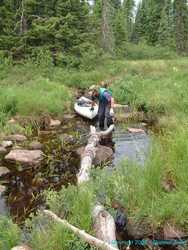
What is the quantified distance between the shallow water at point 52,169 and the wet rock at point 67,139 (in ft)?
0.35

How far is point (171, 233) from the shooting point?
6066mm

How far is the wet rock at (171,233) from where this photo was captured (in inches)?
238

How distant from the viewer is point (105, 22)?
34.4 metres

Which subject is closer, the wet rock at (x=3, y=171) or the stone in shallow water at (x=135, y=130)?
the wet rock at (x=3, y=171)

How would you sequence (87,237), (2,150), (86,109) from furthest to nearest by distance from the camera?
1. (86,109)
2. (2,150)
3. (87,237)

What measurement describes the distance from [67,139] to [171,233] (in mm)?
7438

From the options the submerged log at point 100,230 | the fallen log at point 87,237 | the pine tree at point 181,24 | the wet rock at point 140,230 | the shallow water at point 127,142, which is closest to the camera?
the fallen log at point 87,237

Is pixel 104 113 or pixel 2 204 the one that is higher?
pixel 104 113

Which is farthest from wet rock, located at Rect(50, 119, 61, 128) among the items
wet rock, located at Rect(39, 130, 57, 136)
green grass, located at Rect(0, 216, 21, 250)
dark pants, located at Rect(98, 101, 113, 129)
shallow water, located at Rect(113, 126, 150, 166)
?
green grass, located at Rect(0, 216, 21, 250)

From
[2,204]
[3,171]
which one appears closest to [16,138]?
[3,171]

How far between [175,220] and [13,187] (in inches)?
171

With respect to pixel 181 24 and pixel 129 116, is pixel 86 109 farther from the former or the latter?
pixel 181 24

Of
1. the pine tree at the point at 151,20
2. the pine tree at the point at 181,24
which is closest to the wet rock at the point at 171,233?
the pine tree at the point at 181,24

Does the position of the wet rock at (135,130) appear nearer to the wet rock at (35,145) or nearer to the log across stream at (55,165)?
the log across stream at (55,165)
